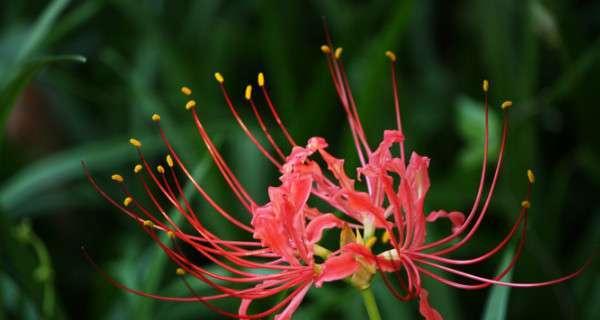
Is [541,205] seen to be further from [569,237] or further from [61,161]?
[61,161]

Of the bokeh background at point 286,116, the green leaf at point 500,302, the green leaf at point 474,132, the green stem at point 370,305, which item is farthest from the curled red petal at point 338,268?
the green leaf at point 474,132

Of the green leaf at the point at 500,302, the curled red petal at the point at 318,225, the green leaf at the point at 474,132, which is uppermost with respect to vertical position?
the green leaf at the point at 474,132

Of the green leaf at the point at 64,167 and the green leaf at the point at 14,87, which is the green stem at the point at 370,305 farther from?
the green leaf at the point at 64,167

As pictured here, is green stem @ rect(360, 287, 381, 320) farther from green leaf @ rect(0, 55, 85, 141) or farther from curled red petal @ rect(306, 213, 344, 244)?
green leaf @ rect(0, 55, 85, 141)

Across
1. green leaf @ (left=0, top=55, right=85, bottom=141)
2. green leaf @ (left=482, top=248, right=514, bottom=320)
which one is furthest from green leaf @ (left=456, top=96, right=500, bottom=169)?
green leaf @ (left=0, top=55, right=85, bottom=141)

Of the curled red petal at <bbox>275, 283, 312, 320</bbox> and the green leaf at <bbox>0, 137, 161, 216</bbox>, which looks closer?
the curled red petal at <bbox>275, 283, 312, 320</bbox>

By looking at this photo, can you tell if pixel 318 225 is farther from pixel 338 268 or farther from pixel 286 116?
pixel 286 116

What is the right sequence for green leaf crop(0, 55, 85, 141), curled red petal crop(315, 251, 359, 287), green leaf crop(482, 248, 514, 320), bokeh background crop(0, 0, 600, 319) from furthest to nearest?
bokeh background crop(0, 0, 600, 319)
green leaf crop(0, 55, 85, 141)
green leaf crop(482, 248, 514, 320)
curled red petal crop(315, 251, 359, 287)

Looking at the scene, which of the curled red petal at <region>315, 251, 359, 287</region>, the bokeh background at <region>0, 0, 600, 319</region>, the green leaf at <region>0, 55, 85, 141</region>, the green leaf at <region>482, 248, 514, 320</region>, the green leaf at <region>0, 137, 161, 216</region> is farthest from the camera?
the green leaf at <region>0, 137, 161, 216</region>
